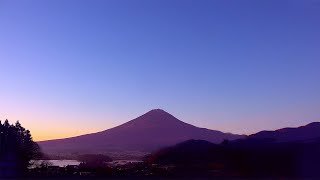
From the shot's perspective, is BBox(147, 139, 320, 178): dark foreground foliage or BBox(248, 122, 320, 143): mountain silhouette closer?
BBox(147, 139, 320, 178): dark foreground foliage

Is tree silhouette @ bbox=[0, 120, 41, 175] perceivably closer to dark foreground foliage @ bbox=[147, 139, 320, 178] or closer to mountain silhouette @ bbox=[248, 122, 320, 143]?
dark foreground foliage @ bbox=[147, 139, 320, 178]

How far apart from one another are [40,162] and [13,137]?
3.57 metres

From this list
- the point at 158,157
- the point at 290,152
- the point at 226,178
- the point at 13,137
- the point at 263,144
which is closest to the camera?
the point at 226,178

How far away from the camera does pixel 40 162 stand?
48250 millimetres

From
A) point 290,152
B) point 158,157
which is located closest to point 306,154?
point 290,152

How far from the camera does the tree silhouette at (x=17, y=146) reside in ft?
143

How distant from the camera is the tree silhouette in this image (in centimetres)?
4353

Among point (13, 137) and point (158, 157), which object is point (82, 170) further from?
point (158, 157)

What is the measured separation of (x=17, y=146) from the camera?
45.4 meters

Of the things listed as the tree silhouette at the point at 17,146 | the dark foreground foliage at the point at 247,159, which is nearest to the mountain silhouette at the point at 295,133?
the dark foreground foliage at the point at 247,159

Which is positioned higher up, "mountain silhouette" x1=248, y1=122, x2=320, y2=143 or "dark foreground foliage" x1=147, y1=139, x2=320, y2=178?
"mountain silhouette" x1=248, y1=122, x2=320, y2=143

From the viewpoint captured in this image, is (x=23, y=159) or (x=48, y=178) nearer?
(x=48, y=178)

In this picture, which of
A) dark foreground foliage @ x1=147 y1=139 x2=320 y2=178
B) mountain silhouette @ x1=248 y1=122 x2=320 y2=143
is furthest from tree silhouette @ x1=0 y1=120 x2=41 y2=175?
mountain silhouette @ x1=248 y1=122 x2=320 y2=143

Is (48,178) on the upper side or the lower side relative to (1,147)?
lower
